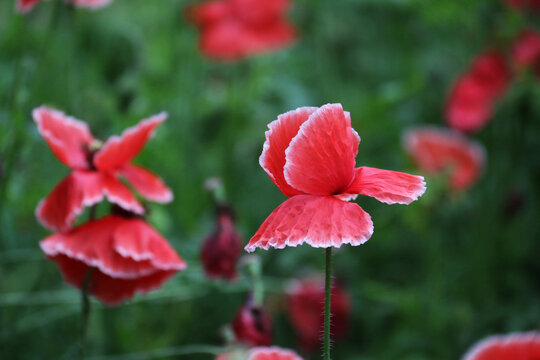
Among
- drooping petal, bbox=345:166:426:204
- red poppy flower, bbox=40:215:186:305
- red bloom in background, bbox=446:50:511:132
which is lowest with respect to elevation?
red poppy flower, bbox=40:215:186:305

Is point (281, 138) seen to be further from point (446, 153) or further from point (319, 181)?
point (446, 153)

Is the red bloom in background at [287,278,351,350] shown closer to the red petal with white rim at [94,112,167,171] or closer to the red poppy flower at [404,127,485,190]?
the red poppy flower at [404,127,485,190]

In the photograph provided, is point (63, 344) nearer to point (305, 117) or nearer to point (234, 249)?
point (234, 249)

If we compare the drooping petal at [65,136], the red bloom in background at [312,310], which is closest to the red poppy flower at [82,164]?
the drooping petal at [65,136]

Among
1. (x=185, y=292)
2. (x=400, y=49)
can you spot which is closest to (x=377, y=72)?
(x=400, y=49)

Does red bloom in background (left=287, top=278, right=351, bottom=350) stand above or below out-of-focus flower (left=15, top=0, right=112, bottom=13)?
below

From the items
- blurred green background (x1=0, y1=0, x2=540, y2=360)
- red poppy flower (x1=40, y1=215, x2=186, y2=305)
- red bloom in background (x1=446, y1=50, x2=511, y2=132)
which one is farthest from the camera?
red bloom in background (x1=446, y1=50, x2=511, y2=132)

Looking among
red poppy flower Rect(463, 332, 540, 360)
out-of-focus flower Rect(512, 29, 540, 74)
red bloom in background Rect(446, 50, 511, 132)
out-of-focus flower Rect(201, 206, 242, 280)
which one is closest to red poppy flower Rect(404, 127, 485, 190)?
red bloom in background Rect(446, 50, 511, 132)
